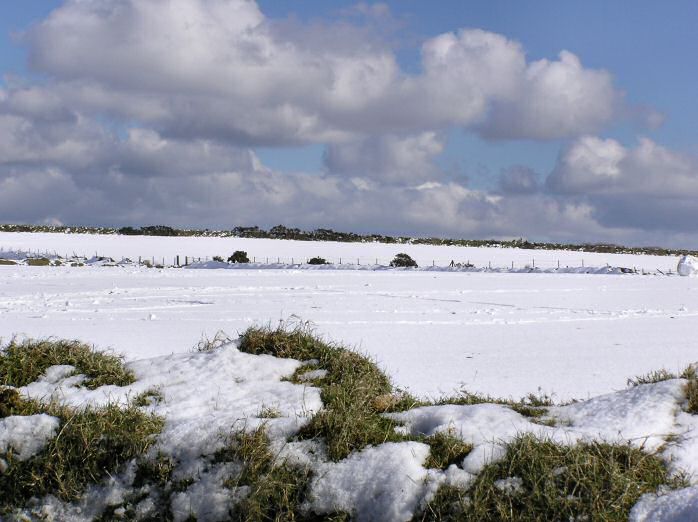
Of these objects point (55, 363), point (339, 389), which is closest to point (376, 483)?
point (339, 389)

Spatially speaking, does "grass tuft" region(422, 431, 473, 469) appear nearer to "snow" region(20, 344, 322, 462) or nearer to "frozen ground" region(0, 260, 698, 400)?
"snow" region(20, 344, 322, 462)

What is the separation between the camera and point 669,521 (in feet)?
13.0

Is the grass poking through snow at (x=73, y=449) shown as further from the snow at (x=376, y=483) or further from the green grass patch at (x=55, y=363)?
the snow at (x=376, y=483)

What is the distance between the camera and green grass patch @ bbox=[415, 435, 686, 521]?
4145mm

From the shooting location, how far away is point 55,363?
688 cm

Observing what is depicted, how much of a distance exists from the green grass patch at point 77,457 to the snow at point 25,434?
45 millimetres

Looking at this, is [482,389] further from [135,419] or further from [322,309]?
[322,309]

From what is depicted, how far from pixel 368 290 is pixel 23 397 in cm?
2087

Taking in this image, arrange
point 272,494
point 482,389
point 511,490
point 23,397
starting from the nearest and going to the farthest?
point 511,490, point 272,494, point 23,397, point 482,389

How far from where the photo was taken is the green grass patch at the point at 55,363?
6.55m

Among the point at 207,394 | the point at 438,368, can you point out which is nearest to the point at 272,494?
the point at 207,394

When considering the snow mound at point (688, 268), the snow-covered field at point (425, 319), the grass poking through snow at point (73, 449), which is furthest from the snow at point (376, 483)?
the snow mound at point (688, 268)

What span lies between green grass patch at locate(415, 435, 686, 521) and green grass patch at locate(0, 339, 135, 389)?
353cm

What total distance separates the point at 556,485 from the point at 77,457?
334 cm
